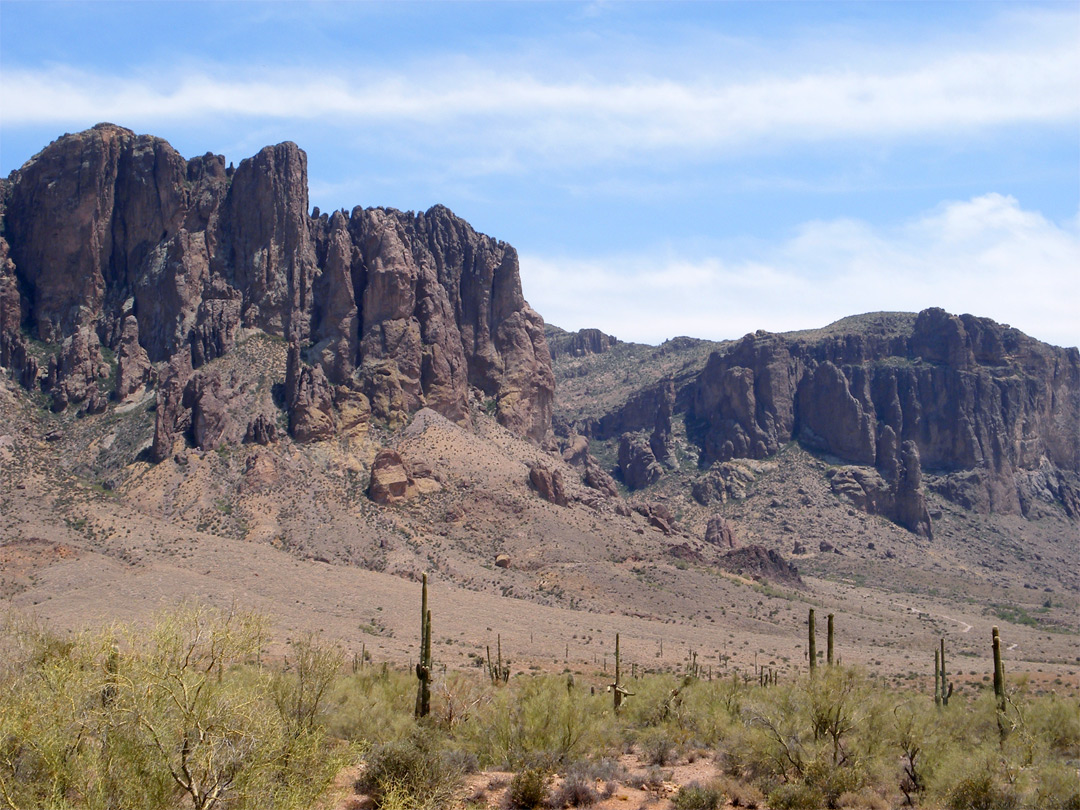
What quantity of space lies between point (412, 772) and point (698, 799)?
255 inches

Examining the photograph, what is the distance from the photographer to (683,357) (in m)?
182

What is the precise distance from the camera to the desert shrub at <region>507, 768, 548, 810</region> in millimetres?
22203

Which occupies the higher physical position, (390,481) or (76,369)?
(76,369)

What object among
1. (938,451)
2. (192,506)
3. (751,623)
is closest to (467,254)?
(192,506)

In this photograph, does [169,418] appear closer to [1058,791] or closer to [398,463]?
[398,463]

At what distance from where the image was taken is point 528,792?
2227cm

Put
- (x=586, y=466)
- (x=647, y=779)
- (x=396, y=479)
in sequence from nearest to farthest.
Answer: (x=647, y=779) → (x=396, y=479) → (x=586, y=466)

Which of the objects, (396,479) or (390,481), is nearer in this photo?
(390,481)

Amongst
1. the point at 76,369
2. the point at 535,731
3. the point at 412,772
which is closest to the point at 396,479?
the point at 76,369

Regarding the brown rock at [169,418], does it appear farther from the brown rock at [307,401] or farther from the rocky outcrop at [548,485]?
the rocky outcrop at [548,485]

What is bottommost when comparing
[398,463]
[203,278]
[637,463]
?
[398,463]

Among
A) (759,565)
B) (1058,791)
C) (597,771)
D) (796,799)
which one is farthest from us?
(759,565)

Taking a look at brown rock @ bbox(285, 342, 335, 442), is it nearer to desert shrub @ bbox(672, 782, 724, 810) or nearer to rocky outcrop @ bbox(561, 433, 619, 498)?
rocky outcrop @ bbox(561, 433, 619, 498)

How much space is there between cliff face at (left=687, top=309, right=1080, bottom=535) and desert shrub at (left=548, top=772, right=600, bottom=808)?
122 metres
